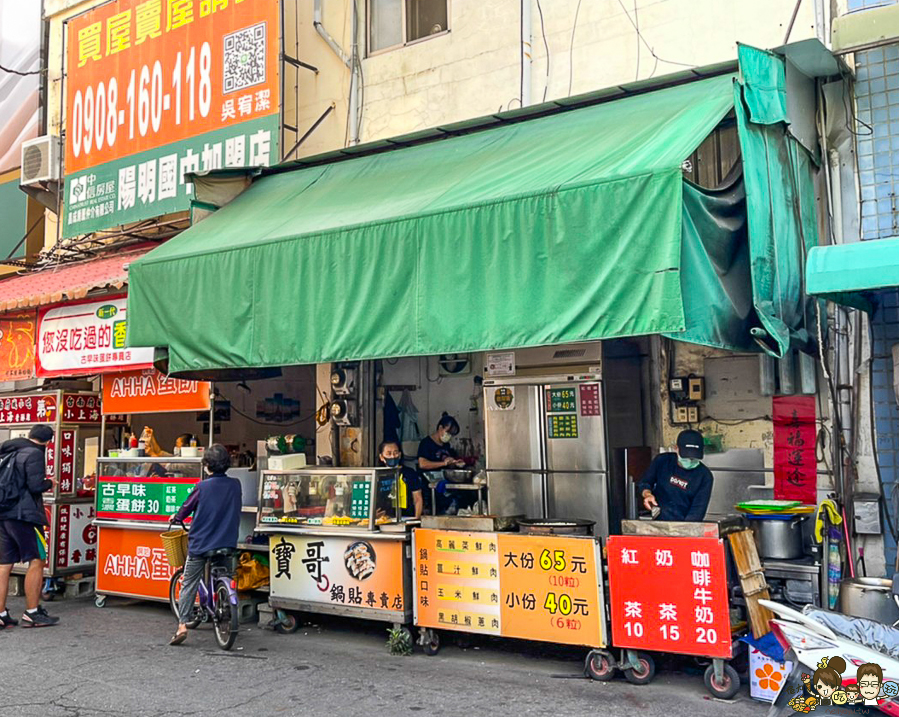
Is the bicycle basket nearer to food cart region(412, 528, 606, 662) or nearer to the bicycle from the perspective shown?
the bicycle

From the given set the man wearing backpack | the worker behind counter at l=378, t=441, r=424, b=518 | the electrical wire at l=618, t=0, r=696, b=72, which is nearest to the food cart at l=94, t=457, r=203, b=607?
the man wearing backpack

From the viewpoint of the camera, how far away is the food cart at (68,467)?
34.7 feet

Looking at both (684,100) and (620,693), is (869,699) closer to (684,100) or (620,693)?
(620,693)

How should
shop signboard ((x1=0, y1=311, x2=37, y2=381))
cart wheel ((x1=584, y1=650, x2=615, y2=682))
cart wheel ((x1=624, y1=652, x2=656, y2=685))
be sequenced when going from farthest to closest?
shop signboard ((x1=0, y1=311, x2=37, y2=381))
cart wheel ((x1=584, y1=650, x2=615, y2=682))
cart wheel ((x1=624, y1=652, x2=656, y2=685))

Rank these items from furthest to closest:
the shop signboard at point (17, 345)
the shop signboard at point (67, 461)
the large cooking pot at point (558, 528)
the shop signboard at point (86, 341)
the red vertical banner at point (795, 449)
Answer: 1. the shop signboard at point (17, 345)
2. the shop signboard at point (67, 461)
3. the shop signboard at point (86, 341)
4. the red vertical banner at point (795, 449)
5. the large cooking pot at point (558, 528)

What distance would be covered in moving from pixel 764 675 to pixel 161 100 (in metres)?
9.59

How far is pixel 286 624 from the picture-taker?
8492 mm

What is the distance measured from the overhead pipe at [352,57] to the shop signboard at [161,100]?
72cm

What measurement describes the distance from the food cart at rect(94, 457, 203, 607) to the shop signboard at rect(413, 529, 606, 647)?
3.34 m

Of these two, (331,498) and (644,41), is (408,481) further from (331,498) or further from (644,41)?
(644,41)

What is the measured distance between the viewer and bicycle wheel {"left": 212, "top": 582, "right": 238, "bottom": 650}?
7730 mm

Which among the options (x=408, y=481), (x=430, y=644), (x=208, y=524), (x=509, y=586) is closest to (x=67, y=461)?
(x=208, y=524)

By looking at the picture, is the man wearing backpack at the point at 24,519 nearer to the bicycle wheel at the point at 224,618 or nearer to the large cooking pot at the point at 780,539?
the bicycle wheel at the point at 224,618

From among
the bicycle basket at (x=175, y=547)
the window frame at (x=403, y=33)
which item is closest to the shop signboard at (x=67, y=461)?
the bicycle basket at (x=175, y=547)
